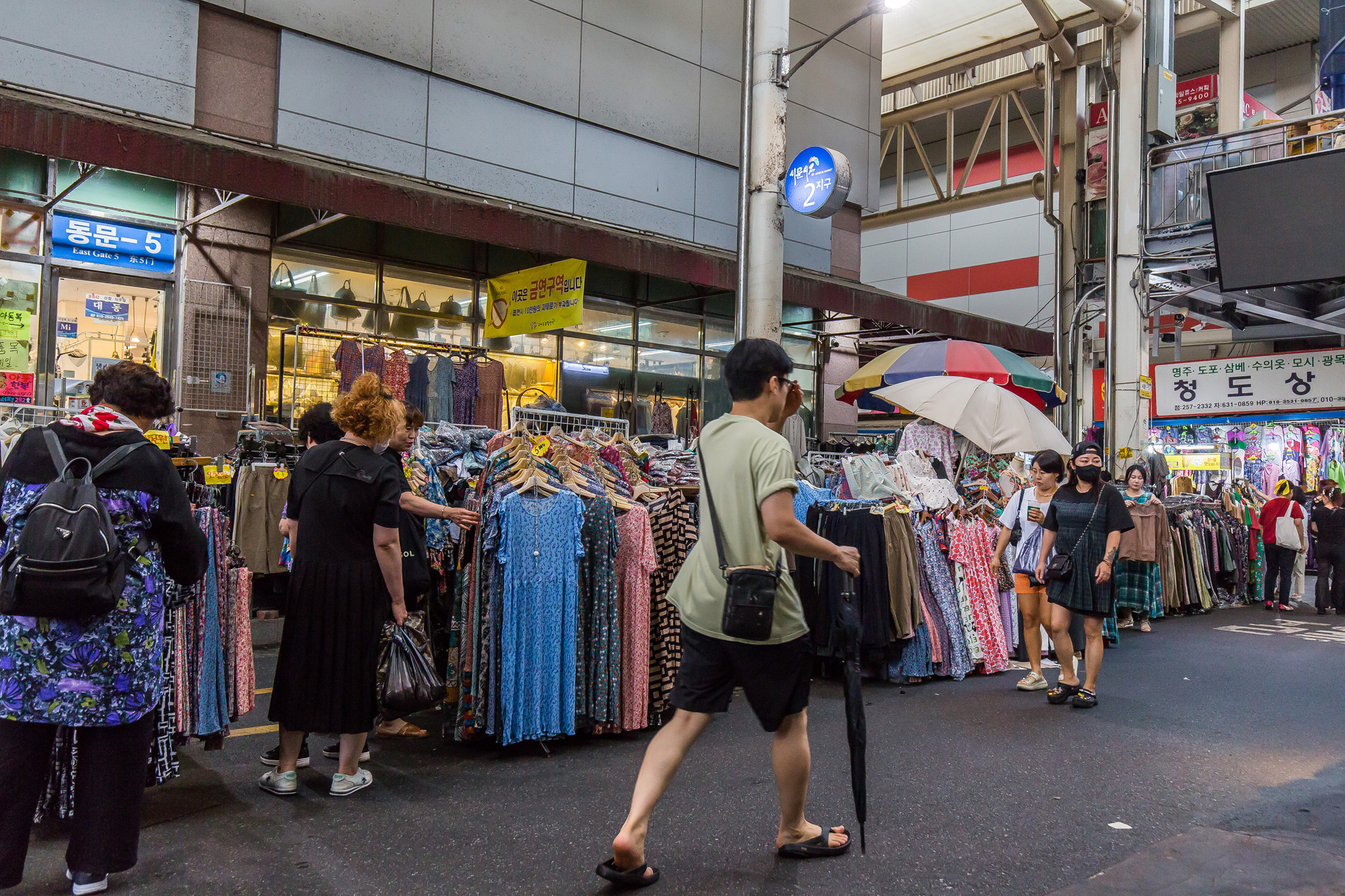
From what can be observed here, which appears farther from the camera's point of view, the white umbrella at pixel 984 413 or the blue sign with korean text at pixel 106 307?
the blue sign with korean text at pixel 106 307

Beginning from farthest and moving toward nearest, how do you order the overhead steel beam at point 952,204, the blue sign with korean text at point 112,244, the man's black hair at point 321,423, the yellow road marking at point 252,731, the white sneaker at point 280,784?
the overhead steel beam at point 952,204 → the blue sign with korean text at point 112,244 → the yellow road marking at point 252,731 → the man's black hair at point 321,423 → the white sneaker at point 280,784

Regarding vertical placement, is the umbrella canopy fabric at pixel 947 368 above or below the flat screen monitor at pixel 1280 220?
below

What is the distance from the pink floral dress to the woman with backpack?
246cm

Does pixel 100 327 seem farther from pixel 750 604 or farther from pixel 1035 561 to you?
pixel 1035 561

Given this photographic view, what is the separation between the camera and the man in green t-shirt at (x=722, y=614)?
10.4 feet

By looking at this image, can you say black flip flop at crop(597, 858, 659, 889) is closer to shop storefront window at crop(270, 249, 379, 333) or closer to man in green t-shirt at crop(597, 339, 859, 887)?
man in green t-shirt at crop(597, 339, 859, 887)

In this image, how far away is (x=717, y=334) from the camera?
15172 mm

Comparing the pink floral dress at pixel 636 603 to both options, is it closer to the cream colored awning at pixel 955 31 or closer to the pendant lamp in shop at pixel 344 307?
the pendant lamp in shop at pixel 344 307

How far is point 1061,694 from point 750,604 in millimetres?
4206

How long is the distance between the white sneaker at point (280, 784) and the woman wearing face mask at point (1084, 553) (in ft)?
15.7

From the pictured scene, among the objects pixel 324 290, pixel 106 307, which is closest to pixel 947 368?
pixel 324 290

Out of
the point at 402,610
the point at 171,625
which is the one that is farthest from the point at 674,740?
the point at 171,625

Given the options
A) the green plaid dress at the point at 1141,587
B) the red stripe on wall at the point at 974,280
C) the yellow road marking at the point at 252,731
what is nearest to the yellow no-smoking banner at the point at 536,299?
the yellow road marking at the point at 252,731

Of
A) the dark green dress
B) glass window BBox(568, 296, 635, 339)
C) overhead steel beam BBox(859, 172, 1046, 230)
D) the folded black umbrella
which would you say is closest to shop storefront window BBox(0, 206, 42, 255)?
glass window BBox(568, 296, 635, 339)
